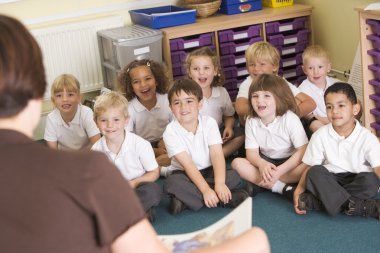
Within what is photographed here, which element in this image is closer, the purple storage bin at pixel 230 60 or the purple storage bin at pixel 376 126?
the purple storage bin at pixel 376 126

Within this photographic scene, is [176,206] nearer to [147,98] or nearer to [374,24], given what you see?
[147,98]

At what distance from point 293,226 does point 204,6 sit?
189 cm

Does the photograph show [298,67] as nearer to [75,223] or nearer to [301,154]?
[301,154]

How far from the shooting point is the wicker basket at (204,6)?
3633mm

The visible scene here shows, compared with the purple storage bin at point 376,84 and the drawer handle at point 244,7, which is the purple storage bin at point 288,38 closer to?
the drawer handle at point 244,7

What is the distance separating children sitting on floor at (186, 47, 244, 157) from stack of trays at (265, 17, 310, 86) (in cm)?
82

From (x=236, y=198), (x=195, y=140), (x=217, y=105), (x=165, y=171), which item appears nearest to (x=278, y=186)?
(x=236, y=198)

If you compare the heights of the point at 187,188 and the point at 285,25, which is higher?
the point at 285,25

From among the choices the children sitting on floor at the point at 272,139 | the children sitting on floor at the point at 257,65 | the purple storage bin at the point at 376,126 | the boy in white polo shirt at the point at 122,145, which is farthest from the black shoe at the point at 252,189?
the purple storage bin at the point at 376,126

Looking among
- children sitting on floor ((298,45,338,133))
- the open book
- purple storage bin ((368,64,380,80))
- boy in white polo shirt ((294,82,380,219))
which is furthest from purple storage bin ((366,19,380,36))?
the open book

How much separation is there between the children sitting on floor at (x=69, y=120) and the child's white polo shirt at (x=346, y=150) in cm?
116

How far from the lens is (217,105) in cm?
296

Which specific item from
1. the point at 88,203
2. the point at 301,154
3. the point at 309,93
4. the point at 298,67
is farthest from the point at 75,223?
the point at 298,67

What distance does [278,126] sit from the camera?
2.50m
